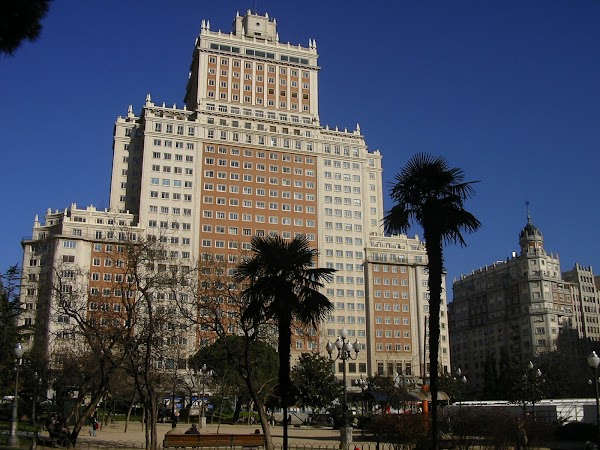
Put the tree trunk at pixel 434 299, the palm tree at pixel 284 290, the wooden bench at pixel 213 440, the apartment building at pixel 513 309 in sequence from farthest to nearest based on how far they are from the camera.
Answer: the apartment building at pixel 513 309 → the wooden bench at pixel 213 440 → the palm tree at pixel 284 290 → the tree trunk at pixel 434 299

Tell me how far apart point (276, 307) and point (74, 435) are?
12540mm

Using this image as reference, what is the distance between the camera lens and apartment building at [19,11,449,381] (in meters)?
107

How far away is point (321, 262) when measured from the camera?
10969 cm

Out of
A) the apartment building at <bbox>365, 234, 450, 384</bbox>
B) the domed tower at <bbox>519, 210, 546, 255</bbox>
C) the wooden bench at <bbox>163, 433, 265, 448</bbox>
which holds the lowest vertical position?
the wooden bench at <bbox>163, 433, 265, 448</bbox>

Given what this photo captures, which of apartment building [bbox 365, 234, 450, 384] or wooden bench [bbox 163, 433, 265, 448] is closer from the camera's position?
wooden bench [bbox 163, 433, 265, 448]

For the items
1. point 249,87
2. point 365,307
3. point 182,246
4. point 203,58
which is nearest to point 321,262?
point 365,307

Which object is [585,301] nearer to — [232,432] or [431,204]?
[232,432]

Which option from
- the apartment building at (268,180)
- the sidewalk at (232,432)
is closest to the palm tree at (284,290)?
the sidewalk at (232,432)

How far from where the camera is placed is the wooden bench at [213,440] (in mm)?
32969

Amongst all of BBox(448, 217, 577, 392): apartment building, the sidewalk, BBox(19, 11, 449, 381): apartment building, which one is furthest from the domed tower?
the sidewalk

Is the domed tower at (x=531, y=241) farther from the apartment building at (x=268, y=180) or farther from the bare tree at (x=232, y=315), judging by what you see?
the bare tree at (x=232, y=315)

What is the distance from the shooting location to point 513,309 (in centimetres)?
13950

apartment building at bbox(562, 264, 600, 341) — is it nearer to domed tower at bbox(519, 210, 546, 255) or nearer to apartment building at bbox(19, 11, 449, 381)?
domed tower at bbox(519, 210, 546, 255)

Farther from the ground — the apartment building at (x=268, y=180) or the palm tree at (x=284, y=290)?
the apartment building at (x=268, y=180)
